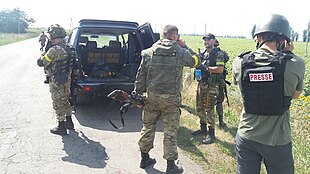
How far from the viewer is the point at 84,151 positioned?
13.8 feet

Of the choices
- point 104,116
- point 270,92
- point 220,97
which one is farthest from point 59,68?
point 270,92

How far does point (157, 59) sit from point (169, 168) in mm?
1280

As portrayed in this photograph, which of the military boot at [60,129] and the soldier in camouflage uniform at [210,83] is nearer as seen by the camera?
the soldier in camouflage uniform at [210,83]

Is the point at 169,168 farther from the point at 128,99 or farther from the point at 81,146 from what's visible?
the point at 81,146

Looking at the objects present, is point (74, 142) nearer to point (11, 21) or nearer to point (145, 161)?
point (145, 161)

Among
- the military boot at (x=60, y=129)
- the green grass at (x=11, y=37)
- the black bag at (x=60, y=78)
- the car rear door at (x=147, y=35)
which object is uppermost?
the green grass at (x=11, y=37)

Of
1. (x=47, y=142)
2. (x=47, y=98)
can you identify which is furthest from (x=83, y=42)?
(x=47, y=142)

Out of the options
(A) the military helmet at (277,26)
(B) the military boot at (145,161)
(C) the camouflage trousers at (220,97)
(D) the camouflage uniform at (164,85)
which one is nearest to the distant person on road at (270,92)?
(A) the military helmet at (277,26)

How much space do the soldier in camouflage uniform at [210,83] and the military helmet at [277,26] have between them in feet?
7.73

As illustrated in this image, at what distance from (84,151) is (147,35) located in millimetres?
2672

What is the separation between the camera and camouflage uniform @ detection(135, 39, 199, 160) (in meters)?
3.55

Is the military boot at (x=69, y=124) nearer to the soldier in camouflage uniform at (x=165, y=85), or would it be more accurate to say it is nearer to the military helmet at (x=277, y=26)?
the soldier in camouflage uniform at (x=165, y=85)

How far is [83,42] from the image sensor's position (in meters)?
7.15

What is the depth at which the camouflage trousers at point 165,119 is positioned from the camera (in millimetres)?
3645
